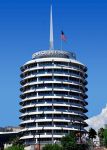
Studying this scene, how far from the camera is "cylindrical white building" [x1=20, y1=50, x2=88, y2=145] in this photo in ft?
572

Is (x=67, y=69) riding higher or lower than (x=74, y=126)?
higher

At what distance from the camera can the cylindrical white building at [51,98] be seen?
6865 inches

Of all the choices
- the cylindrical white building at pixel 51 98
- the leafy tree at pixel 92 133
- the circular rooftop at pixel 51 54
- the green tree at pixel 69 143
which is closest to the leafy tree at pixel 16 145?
the cylindrical white building at pixel 51 98

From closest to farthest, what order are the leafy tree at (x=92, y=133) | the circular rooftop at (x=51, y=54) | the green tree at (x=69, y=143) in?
the green tree at (x=69, y=143)
the circular rooftop at (x=51, y=54)
the leafy tree at (x=92, y=133)

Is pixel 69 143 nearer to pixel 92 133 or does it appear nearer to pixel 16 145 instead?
pixel 16 145

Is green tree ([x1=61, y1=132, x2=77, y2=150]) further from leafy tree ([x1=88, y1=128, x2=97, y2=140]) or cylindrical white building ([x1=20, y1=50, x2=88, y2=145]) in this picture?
leafy tree ([x1=88, y1=128, x2=97, y2=140])

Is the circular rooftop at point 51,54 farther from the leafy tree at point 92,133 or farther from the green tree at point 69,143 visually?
the green tree at point 69,143

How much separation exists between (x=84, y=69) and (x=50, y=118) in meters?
26.7

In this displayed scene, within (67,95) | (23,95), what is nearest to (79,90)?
(67,95)

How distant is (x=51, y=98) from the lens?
6919 inches

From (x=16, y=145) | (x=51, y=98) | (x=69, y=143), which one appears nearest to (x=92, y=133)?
(x=51, y=98)

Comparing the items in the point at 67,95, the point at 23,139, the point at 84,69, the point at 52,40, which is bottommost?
the point at 23,139

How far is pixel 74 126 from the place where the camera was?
178 meters

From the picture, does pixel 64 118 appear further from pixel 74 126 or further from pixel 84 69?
pixel 84 69
